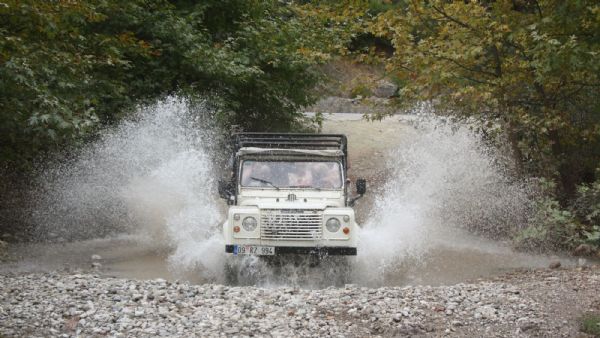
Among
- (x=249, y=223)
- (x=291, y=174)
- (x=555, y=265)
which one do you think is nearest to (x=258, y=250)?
(x=249, y=223)

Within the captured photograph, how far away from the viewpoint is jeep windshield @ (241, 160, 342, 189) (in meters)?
13.0

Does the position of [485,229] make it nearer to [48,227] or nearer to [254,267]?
[254,267]

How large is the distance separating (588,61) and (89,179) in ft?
35.7

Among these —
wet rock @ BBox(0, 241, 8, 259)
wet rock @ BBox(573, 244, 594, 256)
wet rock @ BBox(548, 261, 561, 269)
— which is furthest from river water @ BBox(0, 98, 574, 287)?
wet rock @ BBox(548, 261, 561, 269)

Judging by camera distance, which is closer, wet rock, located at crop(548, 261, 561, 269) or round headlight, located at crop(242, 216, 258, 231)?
round headlight, located at crop(242, 216, 258, 231)

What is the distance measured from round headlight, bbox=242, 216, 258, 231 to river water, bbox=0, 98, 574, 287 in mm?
1103

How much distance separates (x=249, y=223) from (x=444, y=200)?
8689 millimetres

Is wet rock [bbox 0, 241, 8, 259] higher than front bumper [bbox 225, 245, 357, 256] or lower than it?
lower

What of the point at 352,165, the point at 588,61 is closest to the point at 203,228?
the point at 588,61

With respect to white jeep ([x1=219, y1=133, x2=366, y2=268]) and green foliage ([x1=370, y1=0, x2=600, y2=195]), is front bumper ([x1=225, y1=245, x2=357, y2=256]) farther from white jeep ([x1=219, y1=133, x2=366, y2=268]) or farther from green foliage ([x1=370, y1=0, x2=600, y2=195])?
green foliage ([x1=370, y1=0, x2=600, y2=195])

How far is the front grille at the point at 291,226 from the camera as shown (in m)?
11.9

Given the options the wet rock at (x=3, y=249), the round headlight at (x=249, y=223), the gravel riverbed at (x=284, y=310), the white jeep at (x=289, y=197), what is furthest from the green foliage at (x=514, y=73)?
the wet rock at (x=3, y=249)

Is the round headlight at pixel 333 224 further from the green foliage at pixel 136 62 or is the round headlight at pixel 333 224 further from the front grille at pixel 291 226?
the green foliage at pixel 136 62

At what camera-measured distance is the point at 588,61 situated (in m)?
14.3
